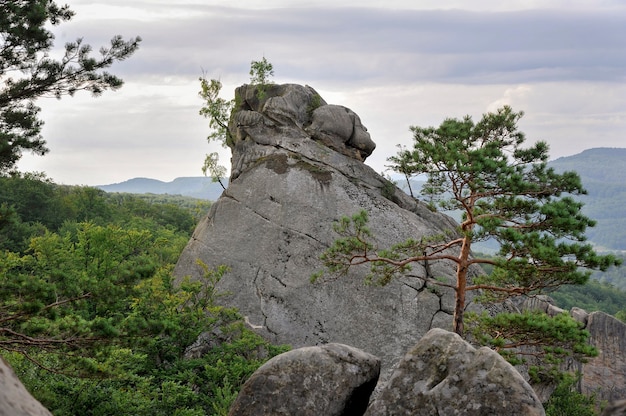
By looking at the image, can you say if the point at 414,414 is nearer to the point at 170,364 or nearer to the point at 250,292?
the point at 170,364

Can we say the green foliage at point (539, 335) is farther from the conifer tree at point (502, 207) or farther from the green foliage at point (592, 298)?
the green foliage at point (592, 298)

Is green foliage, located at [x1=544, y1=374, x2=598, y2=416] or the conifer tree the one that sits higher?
the conifer tree

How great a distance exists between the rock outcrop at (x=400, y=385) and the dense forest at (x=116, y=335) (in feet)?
12.6

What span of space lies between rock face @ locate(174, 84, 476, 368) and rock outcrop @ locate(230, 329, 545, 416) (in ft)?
34.0

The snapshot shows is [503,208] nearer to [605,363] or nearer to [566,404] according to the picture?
[566,404]

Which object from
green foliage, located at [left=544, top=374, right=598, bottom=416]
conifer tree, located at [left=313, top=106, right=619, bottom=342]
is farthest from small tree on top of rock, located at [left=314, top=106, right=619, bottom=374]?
green foliage, located at [left=544, top=374, right=598, bottom=416]

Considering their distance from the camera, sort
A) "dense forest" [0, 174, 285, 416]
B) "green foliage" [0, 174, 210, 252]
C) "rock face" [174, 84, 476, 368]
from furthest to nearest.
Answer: "green foliage" [0, 174, 210, 252] → "rock face" [174, 84, 476, 368] → "dense forest" [0, 174, 285, 416]

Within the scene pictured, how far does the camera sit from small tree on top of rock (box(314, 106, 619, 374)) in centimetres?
1467

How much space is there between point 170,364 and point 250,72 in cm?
1304

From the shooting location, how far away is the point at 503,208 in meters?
15.6

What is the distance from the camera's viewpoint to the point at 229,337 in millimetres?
20281

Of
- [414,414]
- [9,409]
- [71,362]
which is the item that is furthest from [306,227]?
[9,409]

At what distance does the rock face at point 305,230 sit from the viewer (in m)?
20.8

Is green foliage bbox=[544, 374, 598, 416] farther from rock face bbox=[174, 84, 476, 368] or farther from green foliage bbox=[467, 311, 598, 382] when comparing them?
green foliage bbox=[467, 311, 598, 382]
